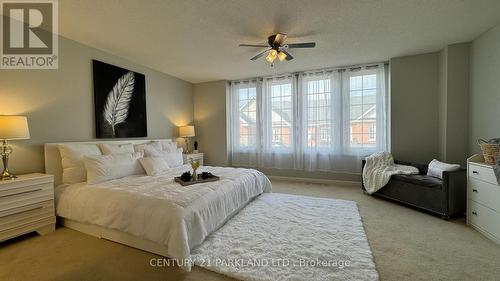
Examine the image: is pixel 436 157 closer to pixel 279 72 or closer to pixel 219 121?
pixel 279 72

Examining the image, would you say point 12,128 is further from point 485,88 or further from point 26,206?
point 485,88

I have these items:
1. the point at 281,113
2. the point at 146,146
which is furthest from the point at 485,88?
the point at 146,146

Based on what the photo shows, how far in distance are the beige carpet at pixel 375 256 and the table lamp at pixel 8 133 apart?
0.80 meters

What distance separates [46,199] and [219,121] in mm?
3644

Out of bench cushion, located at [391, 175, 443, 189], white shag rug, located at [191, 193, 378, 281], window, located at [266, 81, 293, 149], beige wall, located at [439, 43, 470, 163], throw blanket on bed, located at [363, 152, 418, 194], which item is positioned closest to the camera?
white shag rug, located at [191, 193, 378, 281]

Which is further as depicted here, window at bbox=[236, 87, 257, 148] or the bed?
window at bbox=[236, 87, 257, 148]

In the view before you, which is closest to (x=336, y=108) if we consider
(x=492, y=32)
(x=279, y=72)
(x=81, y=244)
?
(x=279, y=72)

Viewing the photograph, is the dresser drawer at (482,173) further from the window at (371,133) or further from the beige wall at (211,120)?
the beige wall at (211,120)

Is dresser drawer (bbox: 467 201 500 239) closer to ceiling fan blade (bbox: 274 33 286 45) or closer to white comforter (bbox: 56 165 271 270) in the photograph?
white comforter (bbox: 56 165 271 270)

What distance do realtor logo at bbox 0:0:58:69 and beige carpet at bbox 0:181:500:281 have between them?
7.18 feet

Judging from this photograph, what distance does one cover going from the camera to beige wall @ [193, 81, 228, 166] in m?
5.49

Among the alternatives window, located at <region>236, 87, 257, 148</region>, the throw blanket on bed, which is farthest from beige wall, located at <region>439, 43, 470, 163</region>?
window, located at <region>236, 87, 257, 148</region>

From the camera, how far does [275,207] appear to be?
3234 millimetres

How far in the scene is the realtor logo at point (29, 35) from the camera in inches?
93.5
